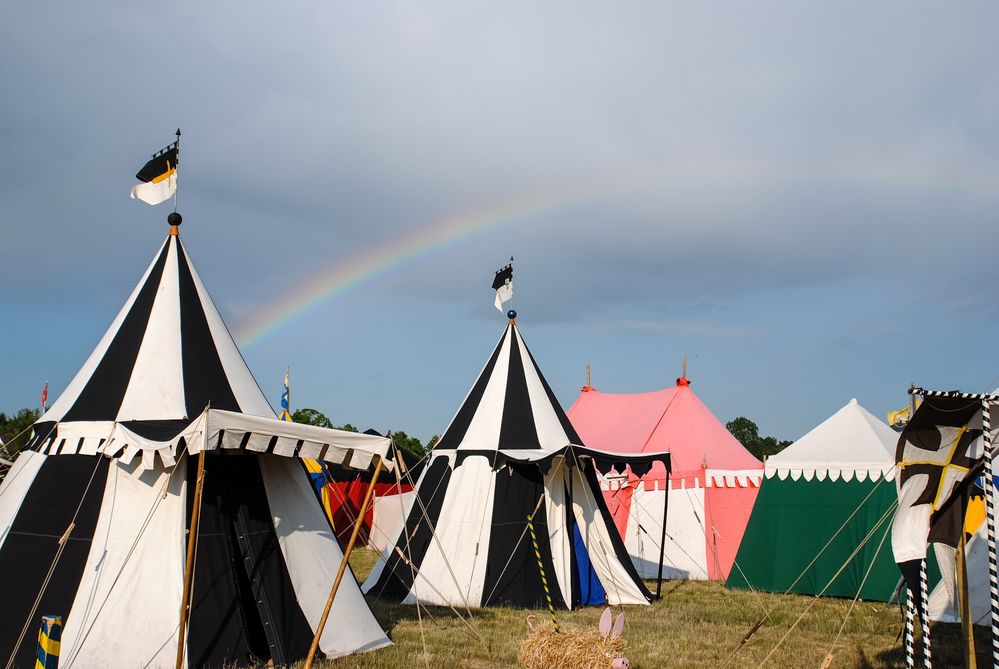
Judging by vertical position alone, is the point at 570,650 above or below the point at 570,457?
below

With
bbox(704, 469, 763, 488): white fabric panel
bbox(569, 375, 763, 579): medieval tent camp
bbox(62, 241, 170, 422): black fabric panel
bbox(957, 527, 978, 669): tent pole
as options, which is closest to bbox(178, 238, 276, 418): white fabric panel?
bbox(62, 241, 170, 422): black fabric panel

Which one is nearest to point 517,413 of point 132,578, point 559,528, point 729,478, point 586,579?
point 559,528

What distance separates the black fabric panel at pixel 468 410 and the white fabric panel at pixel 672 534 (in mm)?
4767

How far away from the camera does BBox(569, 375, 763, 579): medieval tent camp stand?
619 inches

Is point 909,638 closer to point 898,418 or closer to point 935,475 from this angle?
point 935,475

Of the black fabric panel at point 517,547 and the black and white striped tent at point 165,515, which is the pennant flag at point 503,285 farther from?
the black and white striped tent at point 165,515

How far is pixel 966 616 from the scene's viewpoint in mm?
6098

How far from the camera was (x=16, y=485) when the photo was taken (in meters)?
7.50

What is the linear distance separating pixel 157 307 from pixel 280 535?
253cm

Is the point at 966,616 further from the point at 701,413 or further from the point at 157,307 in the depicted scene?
the point at 701,413

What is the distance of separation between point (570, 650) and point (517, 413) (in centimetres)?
588

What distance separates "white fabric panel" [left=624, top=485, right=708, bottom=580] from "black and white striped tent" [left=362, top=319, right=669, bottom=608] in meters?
3.85

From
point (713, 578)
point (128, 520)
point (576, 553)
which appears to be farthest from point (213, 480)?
point (713, 578)

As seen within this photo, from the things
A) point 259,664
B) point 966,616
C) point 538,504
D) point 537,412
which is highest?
point 537,412
